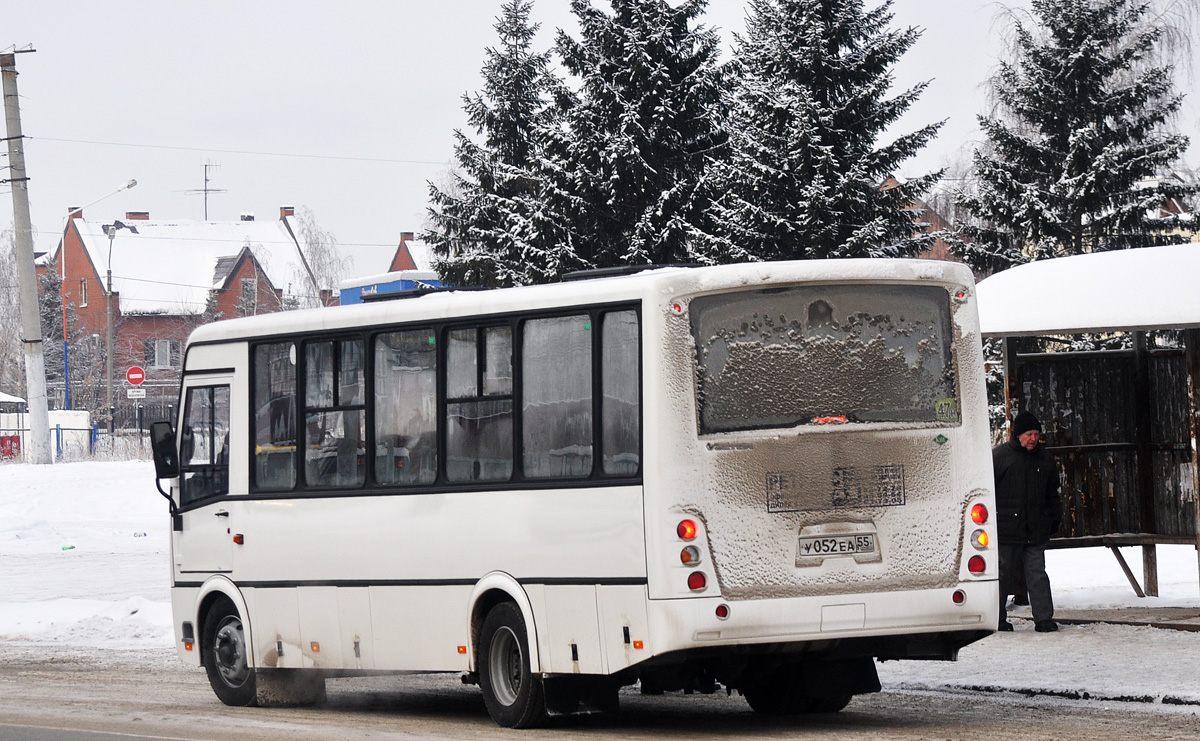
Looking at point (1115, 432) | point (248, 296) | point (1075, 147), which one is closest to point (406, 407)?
point (1115, 432)

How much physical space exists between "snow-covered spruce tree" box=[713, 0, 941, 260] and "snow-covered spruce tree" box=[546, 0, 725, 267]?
1392 mm

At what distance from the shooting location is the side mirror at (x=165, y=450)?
43.3ft

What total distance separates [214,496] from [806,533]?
5035 millimetres

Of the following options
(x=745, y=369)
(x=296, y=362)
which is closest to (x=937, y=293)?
(x=745, y=369)

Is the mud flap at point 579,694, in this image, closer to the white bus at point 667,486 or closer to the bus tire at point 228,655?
the white bus at point 667,486

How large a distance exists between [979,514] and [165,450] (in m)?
6.32

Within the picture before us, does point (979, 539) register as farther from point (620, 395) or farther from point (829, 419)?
point (620, 395)

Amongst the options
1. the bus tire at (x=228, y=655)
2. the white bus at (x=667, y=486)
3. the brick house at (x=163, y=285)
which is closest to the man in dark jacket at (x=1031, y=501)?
the white bus at (x=667, y=486)

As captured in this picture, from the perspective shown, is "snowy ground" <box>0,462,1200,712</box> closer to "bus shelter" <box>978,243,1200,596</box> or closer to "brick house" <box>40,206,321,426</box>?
"bus shelter" <box>978,243,1200,596</box>

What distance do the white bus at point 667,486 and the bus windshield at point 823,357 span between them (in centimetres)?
1

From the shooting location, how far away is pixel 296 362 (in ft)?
39.5

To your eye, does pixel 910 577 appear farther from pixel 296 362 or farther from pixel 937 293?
pixel 296 362

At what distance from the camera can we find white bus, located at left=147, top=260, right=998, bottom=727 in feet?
30.7

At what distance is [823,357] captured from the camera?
381 inches
